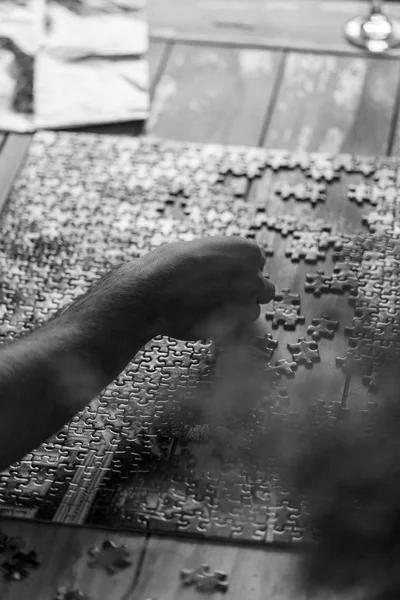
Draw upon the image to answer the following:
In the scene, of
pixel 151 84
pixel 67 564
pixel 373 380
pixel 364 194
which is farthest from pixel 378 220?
pixel 67 564

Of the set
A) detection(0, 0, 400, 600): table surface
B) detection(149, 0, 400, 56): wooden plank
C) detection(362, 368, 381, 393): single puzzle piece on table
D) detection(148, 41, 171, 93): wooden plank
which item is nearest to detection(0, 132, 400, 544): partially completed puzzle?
detection(362, 368, 381, 393): single puzzle piece on table

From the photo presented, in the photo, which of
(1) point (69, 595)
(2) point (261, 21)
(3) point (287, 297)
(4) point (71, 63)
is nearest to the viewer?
(1) point (69, 595)

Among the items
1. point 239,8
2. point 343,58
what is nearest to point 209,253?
point 343,58

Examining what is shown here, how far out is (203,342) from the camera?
4.96 feet

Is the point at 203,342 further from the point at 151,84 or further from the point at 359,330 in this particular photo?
the point at 151,84

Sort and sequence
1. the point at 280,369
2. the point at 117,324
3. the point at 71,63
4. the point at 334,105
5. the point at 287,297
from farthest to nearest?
the point at 71,63, the point at 334,105, the point at 287,297, the point at 280,369, the point at 117,324

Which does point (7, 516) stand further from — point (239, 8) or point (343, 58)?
point (239, 8)

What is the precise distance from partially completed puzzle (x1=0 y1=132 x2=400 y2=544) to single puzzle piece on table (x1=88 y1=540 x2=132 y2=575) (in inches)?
1.4

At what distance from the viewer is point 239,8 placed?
248 cm

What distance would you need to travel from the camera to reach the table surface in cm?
206

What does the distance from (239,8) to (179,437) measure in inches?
57.8

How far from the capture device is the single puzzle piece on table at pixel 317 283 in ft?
5.34

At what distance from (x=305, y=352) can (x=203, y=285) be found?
0.20 m

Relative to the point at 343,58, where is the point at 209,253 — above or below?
below
